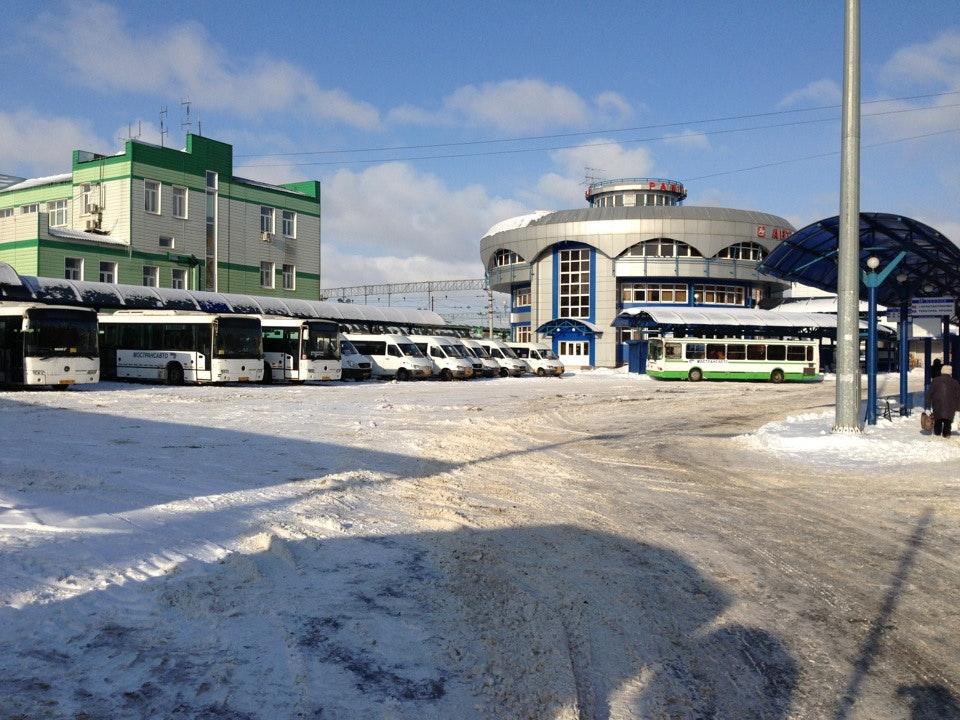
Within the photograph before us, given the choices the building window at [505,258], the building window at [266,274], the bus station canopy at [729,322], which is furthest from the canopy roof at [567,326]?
the building window at [266,274]

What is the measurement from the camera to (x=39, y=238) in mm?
42688

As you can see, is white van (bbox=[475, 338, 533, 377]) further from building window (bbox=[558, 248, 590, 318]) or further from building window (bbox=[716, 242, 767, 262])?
building window (bbox=[716, 242, 767, 262])

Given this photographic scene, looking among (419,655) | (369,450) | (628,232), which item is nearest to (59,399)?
(369,450)

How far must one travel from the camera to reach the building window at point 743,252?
7306 centimetres

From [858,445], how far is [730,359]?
110 ft

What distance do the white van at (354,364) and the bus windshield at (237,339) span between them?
8.12 meters

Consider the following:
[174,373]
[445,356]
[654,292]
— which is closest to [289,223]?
[445,356]

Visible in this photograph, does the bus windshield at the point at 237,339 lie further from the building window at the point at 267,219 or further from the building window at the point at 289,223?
the building window at the point at 289,223

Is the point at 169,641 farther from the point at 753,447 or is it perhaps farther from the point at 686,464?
the point at 753,447

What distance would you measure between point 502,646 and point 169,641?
6.27 feet

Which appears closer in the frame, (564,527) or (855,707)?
(855,707)

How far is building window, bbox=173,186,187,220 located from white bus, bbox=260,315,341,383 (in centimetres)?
1920

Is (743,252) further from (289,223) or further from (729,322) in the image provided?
(289,223)

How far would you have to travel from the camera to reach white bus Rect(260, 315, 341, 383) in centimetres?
3334
